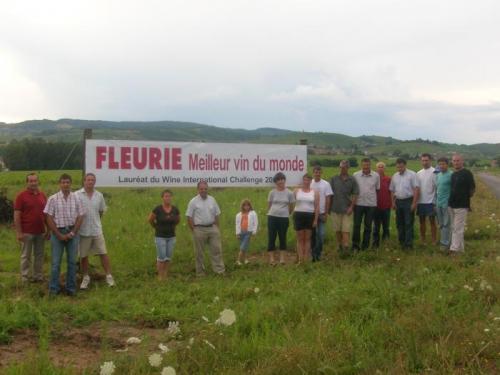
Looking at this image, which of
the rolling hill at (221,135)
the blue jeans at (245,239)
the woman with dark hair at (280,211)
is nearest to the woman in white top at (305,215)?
the woman with dark hair at (280,211)

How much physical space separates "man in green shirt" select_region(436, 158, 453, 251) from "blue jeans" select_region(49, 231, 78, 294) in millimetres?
6874

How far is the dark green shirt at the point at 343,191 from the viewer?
34.8 feet

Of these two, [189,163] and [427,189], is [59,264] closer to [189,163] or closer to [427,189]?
[189,163]

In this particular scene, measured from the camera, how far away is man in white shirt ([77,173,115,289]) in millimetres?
9047

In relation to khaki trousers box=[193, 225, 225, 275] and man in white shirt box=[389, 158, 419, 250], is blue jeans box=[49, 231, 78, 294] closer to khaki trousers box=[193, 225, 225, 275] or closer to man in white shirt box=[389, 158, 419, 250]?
khaki trousers box=[193, 225, 225, 275]

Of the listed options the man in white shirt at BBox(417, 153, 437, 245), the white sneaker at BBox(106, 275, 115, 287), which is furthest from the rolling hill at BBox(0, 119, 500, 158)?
the white sneaker at BBox(106, 275, 115, 287)

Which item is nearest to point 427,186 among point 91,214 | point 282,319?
point 282,319

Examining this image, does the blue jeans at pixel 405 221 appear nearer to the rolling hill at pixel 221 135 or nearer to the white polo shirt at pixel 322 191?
the white polo shirt at pixel 322 191

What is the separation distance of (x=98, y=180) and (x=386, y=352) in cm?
787

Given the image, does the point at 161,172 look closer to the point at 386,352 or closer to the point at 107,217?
the point at 107,217

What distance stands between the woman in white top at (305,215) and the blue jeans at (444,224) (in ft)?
8.55

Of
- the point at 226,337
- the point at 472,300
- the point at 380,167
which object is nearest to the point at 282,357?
the point at 226,337

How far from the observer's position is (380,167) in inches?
442

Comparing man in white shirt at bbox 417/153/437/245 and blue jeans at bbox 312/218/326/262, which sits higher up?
man in white shirt at bbox 417/153/437/245
